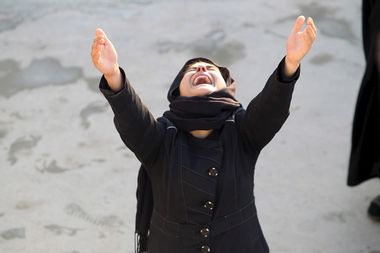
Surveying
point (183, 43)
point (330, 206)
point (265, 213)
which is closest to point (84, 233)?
point (265, 213)

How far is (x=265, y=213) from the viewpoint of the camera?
288 cm

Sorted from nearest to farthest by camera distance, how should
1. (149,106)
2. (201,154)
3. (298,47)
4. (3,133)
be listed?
(298,47) < (201,154) < (3,133) < (149,106)

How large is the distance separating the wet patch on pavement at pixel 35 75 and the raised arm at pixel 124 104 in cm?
214

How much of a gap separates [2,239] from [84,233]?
0.31 metres

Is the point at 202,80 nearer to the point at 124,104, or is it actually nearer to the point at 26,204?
the point at 124,104

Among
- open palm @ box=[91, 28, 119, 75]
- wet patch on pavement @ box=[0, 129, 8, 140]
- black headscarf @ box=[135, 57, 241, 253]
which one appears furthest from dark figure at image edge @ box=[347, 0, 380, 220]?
wet patch on pavement @ box=[0, 129, 8, 140]

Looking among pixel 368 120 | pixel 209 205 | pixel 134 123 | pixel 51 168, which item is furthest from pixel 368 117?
pixel 51 168

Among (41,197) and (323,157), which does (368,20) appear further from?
(41,197)

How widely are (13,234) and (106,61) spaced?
4.42ft

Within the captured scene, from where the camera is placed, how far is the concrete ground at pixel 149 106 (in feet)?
9.24

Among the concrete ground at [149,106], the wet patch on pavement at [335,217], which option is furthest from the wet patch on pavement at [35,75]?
the wet patch on pavement at [335,217]

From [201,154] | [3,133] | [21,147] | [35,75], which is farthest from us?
[35,75]

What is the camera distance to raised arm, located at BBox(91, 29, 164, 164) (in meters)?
1.67

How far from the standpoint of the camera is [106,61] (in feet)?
5.49
